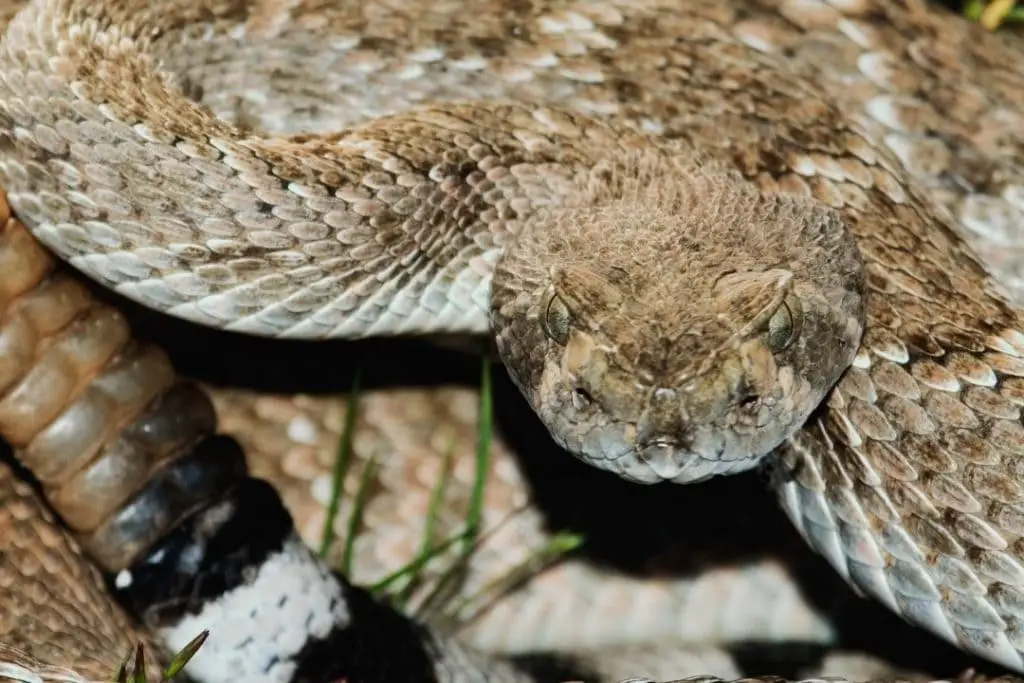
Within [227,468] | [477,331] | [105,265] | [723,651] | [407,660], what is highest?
[105,265]


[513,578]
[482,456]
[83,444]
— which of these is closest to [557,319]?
[482,456]

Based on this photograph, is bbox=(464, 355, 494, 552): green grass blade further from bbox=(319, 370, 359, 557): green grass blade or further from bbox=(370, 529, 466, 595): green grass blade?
bbox=(319, 370, 359, 557): green grass blade

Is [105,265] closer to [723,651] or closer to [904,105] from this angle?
[723,651]

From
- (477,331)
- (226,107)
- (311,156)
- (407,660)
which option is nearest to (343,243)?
(311,156)

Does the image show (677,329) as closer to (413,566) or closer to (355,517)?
(413,566)

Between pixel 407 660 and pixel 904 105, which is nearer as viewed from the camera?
pixel 407 660

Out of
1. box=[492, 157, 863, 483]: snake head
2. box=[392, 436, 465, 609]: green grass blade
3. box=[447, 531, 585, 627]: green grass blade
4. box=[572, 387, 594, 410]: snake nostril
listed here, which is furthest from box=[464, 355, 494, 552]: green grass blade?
box=[572, 387, 594, 410]: snake nostril

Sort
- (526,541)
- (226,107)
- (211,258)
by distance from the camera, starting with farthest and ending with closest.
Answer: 1. (526,541)
2. (226,107)
3. (211,258)

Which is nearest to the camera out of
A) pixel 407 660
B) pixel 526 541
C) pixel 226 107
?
pixel 407 660

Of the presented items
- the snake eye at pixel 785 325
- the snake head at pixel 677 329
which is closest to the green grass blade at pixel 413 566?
the snake head at pixel 677 329
